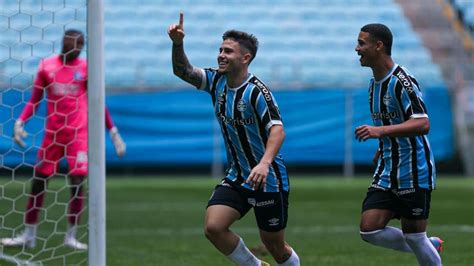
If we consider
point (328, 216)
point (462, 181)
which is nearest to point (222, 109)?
point (328, 216)

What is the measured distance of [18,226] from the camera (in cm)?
Answer: 1039

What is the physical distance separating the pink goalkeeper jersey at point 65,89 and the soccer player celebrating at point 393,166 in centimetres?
367

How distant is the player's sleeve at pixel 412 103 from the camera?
664 centimetres

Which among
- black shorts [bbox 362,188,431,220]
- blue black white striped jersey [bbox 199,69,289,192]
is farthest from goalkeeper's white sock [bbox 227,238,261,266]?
black shorts [bbox 362,188,431,220]

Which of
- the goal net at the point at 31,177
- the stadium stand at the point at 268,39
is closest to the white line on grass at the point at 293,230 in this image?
the goal net at the point at 31,177

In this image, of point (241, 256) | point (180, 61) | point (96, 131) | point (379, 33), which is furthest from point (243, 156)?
point (379, 33)

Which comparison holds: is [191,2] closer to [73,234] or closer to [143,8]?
[143,8]

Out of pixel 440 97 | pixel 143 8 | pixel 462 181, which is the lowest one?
pixel 462 181

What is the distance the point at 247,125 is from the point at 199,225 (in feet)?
17.5

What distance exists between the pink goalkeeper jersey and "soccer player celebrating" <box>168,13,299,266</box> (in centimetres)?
316

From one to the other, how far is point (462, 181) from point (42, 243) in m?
11.6

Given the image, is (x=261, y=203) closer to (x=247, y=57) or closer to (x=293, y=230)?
(x=247, y=57)

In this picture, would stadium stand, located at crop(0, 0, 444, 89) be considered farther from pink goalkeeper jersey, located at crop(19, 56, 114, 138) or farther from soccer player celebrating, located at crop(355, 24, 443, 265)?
soccer player celebrating, located at crop(355, 24, 443, 265)

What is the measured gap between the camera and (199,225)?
11844 mm
